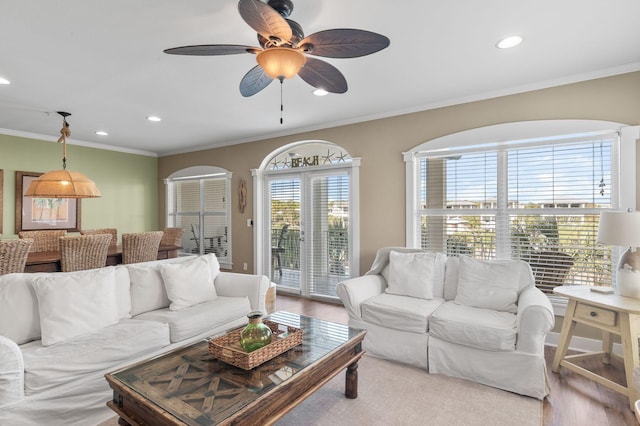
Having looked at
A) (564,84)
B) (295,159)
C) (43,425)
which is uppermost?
(564,84)

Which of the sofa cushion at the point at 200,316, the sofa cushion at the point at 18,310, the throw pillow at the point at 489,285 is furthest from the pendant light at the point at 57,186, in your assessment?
the throw pillow at the point at 489,285

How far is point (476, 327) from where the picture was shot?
2.47 m

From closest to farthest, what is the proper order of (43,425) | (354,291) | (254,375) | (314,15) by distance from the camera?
(254,375) → (43,425) → (314,15) → (354,291)

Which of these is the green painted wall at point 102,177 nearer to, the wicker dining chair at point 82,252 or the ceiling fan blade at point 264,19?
the wicker dining chair at point 82,252

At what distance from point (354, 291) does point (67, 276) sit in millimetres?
2296

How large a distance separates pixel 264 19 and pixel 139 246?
3.37 meters

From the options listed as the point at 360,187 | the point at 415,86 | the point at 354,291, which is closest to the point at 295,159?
the point at 360,187

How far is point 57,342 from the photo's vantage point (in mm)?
2189

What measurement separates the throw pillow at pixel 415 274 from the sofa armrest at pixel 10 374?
9.15ft

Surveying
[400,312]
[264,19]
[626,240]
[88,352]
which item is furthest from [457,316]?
[88,352]

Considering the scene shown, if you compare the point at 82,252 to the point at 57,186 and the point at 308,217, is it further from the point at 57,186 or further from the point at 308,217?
the point at 308,217

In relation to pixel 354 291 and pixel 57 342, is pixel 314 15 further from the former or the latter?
pixel 57 342

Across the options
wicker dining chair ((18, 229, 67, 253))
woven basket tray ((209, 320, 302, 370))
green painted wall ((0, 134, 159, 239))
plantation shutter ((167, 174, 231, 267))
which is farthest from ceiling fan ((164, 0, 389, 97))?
green painted wall ((0, 134, 159, 239))

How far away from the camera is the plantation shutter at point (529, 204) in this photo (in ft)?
10.1
